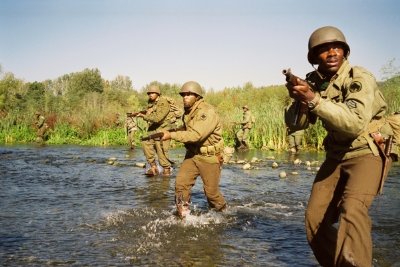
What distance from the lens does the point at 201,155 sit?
658 cm

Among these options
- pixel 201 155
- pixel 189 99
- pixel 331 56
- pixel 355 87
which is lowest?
pixel 201 155

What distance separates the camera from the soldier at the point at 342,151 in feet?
10.2

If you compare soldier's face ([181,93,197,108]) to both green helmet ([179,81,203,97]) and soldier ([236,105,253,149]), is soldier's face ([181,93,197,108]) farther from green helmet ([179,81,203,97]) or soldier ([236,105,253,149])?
soldier ([236,105,253,149])

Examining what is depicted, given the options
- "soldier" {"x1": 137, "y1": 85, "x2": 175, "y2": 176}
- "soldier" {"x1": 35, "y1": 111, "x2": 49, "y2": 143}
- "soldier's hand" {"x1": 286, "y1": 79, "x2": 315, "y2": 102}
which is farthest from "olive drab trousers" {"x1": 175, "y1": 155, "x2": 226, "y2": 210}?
"soldier" {"x1": 35, "y1": 111, "x2": 49, "y2": 143}

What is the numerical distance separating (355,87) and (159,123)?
27.4 feet

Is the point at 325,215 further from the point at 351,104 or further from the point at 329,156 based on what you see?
the point at 351,104

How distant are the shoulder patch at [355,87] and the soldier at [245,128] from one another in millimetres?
16764

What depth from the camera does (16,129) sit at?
2662 cm

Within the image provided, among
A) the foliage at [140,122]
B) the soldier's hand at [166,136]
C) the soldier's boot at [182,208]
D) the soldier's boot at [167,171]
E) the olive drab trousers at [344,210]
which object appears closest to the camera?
the olive drab trousers at [344,210]

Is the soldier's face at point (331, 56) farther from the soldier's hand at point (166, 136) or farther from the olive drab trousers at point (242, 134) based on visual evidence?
the olive drab trousers at point (242, 134)

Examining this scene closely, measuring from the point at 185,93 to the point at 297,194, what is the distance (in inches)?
147

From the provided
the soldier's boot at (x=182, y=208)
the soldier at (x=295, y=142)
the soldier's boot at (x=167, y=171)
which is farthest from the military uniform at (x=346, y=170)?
the soldier at (x=295, y=142)

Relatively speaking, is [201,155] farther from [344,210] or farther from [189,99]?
[344,210]

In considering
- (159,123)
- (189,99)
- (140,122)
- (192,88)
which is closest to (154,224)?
(189,99)
